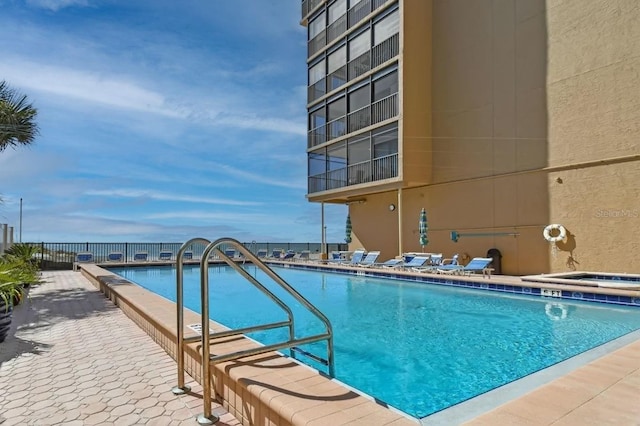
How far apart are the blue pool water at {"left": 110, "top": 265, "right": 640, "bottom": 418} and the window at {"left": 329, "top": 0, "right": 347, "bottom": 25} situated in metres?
13.2

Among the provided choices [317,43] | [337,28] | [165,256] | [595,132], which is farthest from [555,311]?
[165,256]

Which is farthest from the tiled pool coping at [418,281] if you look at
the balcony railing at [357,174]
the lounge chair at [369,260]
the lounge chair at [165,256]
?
the lounge chair at [165,256]

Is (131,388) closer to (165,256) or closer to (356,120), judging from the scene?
(356,120)

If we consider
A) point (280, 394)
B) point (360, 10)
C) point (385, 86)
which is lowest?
point (280, 394)

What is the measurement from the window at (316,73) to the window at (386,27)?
12.2 feet

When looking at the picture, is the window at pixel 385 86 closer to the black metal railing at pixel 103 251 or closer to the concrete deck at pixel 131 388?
the black metal railing at pixel 103 251

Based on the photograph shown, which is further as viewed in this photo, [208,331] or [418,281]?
[418,281]

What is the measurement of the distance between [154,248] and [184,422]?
19935 mm

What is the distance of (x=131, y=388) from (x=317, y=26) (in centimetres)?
1952

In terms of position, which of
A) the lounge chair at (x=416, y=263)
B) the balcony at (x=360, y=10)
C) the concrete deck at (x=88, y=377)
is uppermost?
the balcony at (x=360, y=10)

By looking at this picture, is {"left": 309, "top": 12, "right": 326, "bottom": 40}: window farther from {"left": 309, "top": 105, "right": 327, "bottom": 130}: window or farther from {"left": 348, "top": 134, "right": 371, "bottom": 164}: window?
{"left": 348, "top": 134, "right": 371, "bottom": 164}: window

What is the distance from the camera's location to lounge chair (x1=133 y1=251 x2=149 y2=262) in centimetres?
1939

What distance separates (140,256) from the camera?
766 inches

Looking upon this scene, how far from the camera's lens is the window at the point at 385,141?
14.9m
